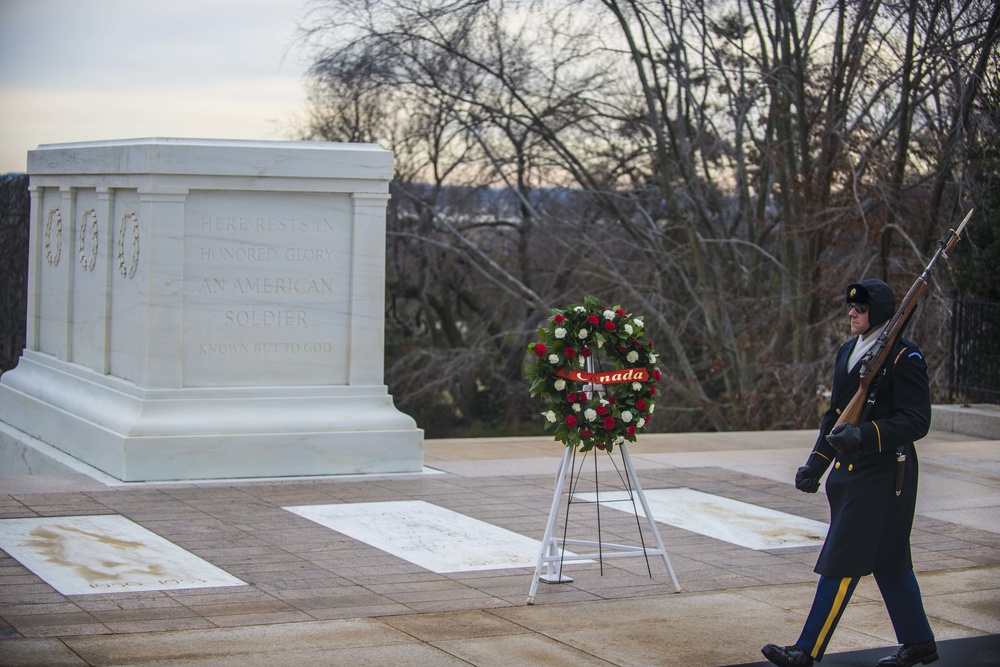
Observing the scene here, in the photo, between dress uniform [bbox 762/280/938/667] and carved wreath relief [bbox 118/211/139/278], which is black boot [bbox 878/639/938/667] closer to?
dress uniform [bbox 762/280/938/667]

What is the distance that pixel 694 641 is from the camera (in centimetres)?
588

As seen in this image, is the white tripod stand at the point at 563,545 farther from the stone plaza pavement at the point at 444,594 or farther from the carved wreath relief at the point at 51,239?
the carved wreath relief at the point at 51,239

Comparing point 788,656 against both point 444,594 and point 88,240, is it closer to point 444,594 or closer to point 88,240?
Answer: point 444,594

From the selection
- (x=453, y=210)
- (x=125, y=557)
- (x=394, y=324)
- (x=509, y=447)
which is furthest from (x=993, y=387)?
(x=394, y=324)

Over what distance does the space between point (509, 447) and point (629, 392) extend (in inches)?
221

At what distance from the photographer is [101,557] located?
717 centimetres

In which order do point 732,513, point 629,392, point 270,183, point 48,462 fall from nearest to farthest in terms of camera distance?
1. point 629,392
2. point 732,513
3. point 270,183
4. point 48,462

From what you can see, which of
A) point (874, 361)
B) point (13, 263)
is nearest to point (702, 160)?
point (13, 263)

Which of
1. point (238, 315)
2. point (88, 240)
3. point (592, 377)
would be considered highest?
point (88, 240)

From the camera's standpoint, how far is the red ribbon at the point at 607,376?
261 inches

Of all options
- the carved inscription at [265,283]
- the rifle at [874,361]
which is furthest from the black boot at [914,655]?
the carved inscription at [265,283]

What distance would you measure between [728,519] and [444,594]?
2993 mm

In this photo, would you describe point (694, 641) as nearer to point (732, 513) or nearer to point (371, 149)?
point (732, 513)

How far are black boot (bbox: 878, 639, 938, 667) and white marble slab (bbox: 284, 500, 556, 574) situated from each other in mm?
2518
